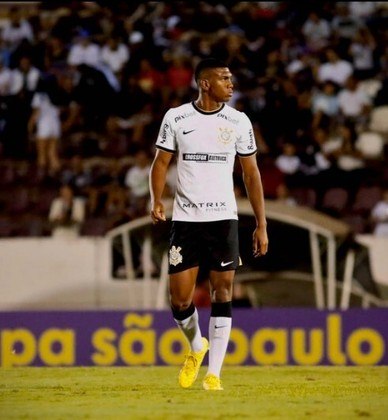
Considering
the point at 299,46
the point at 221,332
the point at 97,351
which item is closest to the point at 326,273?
the point at 97,351

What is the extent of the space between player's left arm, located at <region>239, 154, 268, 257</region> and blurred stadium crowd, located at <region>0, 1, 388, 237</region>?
8.23 meters

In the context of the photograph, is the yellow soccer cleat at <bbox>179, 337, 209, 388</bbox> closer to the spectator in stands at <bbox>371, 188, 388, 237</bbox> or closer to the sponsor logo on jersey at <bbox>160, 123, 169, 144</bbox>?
the sponsor logo on jersey at <bbox>160, 123, 169, 144</bbox>

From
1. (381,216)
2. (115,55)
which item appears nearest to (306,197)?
(381,216)

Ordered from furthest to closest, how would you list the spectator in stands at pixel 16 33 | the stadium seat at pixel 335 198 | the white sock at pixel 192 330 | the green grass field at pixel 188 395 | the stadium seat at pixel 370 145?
the spectator in stands at pixel 16 33
the stadium seat at pixel 370 145
the stadium seat at pixel 335 198
the white sock at pixel 192 330
the green grass field at pixel 188 395

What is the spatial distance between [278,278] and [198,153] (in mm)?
8684

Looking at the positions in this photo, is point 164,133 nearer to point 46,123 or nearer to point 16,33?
point 46,123

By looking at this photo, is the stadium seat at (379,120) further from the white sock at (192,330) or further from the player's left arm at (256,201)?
the white sock at (192,330)

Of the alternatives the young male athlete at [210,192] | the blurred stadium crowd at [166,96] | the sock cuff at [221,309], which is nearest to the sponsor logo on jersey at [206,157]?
the young male athlete at [210,192]

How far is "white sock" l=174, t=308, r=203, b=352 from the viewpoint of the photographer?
30.3ft

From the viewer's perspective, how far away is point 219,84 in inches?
352

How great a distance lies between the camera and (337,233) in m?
16.4

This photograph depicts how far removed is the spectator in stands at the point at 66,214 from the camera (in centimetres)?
1750

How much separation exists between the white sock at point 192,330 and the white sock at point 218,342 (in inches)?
12.1

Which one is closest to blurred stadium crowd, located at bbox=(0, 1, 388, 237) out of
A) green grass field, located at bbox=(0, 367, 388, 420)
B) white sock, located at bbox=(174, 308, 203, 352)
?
green grass field, located at bbox=(0, 367, 388, 420)
